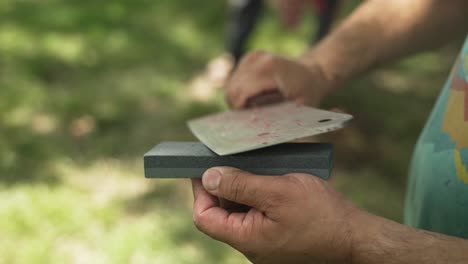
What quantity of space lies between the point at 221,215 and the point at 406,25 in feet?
2.02

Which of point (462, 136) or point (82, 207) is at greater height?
point (462, 136)

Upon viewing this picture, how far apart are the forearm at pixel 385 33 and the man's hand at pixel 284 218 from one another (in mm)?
491

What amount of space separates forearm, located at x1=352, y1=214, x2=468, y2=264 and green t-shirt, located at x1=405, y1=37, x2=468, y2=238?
0.14m

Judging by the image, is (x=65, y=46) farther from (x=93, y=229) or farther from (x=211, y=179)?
(x=211, y=179)

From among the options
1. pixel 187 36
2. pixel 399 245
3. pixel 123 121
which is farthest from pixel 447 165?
pixel 187 36

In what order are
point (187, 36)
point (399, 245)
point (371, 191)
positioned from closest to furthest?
point (399, 245) → point (371, 191) → point (187, 36)

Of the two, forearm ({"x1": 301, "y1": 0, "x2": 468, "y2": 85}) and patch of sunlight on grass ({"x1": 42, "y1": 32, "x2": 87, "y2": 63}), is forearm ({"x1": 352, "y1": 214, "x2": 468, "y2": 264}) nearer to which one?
forearm ({"x1": 301, "y1": 0, "x2": 468, "y2": 85})

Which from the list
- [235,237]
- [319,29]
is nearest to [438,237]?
[235,237]

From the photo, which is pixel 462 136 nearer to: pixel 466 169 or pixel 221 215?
pixel 466 169

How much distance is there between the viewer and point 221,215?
810 millimetres

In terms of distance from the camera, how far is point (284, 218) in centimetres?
77

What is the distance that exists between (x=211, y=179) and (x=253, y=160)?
67 millimetres

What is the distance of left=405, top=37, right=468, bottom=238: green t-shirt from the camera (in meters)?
0.89

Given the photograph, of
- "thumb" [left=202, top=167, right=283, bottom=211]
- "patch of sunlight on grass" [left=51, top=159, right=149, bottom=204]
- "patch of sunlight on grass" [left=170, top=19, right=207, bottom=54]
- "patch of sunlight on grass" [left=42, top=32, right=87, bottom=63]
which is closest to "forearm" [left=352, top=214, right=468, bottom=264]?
"thumb" [left=202, top=167, right=283, bottom=211]
